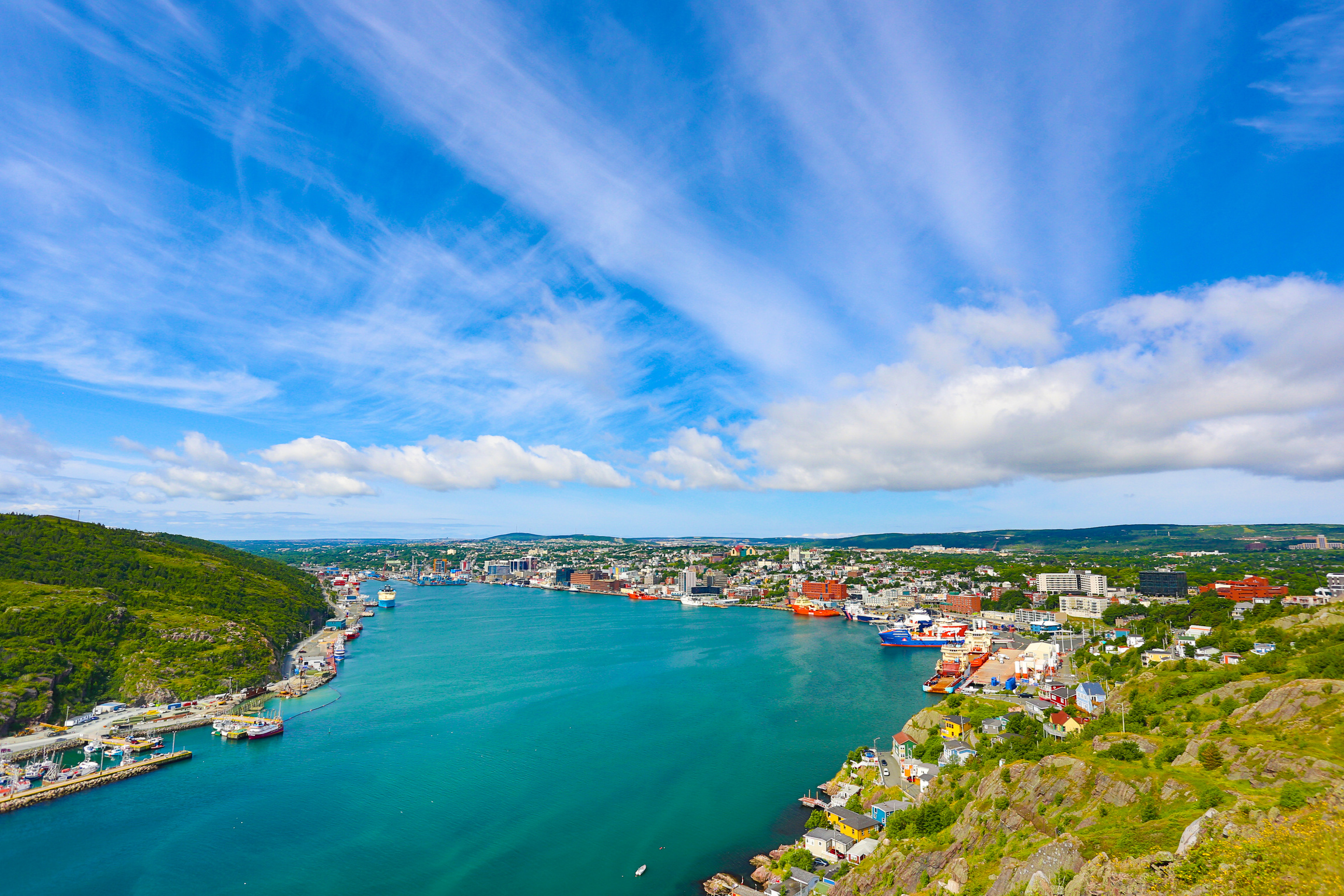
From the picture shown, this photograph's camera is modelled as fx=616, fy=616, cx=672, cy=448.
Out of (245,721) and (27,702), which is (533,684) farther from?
(27,702)

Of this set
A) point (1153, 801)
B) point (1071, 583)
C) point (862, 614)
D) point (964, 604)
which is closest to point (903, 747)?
point (1153, 801)

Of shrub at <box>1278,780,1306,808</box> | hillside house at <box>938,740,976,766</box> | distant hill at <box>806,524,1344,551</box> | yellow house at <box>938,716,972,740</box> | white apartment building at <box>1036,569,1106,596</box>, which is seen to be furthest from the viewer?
distant hill at <box>806,524,1344,551</box>

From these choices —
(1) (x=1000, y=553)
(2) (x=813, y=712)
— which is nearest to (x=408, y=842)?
(2) (x=813, y=712)

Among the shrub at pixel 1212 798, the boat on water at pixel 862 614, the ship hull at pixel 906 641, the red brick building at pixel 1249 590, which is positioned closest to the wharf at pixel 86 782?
the shrub at pixel 1212 798

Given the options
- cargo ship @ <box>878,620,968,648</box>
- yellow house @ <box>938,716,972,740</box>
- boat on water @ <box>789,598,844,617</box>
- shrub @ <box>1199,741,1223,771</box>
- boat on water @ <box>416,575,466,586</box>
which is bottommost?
boat on water @ <box>416,575,466,586</box>

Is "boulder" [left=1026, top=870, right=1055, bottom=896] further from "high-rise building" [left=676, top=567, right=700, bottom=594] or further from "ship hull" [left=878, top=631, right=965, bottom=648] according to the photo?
"high-rise building" [left=676, top=567, right=700, bottom=594]

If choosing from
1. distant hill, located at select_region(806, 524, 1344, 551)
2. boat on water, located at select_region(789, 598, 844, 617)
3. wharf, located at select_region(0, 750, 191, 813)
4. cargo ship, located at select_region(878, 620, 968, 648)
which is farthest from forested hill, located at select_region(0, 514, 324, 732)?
distant hill, located at select_region(806, 524, 1344, 551)

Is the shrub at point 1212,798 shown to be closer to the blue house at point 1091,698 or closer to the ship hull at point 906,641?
the blue house at point 1091,698
